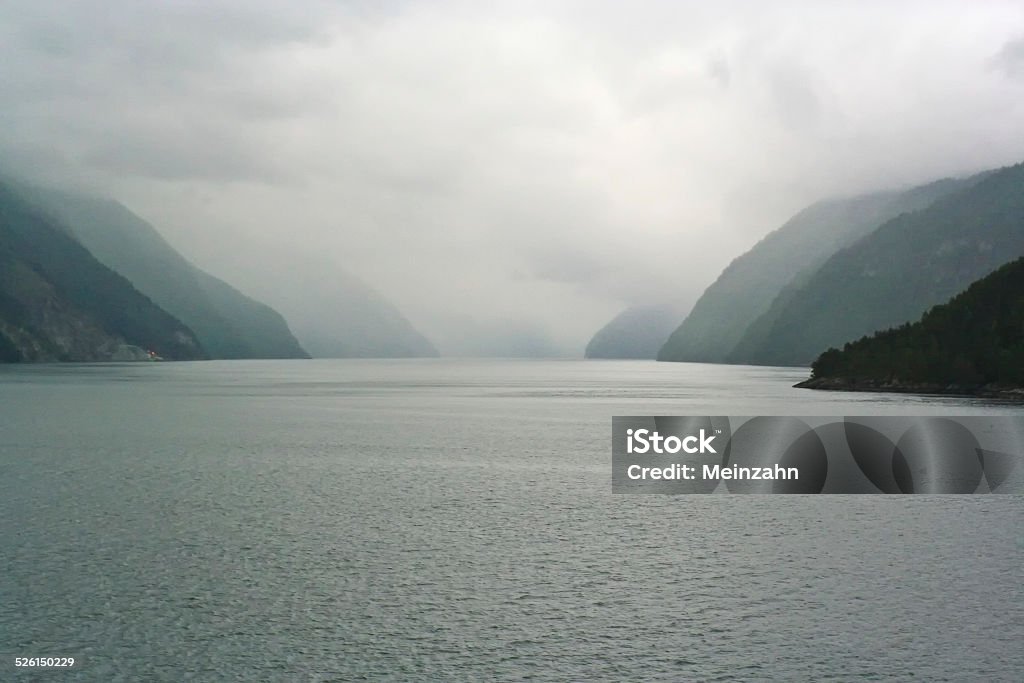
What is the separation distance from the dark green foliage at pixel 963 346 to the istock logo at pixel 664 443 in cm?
8645

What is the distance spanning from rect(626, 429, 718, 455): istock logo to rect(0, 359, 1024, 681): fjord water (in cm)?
1515

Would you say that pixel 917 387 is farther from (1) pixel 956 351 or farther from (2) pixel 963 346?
(2) pixel 963 346

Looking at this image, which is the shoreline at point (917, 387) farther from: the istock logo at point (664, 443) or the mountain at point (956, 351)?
the istock logo at point (664, 443)

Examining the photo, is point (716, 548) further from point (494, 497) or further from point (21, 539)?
point (21, 539)

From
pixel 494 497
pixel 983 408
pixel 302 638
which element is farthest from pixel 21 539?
pixel 983 408

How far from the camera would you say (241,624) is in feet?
77.7

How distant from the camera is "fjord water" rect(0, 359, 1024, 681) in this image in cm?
2117

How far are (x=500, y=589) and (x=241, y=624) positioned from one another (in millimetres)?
7819

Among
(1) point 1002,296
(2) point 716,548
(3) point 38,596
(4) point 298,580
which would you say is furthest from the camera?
(1) point 1002,296

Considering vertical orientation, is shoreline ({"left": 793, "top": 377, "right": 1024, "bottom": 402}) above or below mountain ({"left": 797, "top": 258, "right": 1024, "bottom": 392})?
below

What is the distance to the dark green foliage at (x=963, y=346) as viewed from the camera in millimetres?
149375
